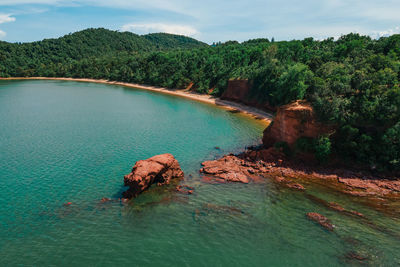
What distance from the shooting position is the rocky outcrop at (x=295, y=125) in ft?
111

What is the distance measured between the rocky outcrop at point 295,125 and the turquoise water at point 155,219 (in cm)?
715

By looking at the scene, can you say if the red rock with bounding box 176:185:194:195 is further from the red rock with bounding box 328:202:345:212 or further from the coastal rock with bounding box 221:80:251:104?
the coastal rock with bounding box 221:80:251:104

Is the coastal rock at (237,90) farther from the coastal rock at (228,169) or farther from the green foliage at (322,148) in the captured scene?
the green foliage at (322,148)

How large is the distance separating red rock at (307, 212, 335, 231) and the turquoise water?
61 centimetres

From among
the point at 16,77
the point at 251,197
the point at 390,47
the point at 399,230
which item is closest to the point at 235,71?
the point at 390,47

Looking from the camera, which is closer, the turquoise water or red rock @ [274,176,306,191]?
the turquoise water

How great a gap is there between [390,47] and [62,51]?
204574 millimetres

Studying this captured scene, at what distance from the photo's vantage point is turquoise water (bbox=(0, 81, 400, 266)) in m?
19.5

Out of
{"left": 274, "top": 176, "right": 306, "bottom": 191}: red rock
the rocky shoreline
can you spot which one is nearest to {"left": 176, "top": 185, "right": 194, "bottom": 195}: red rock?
the rocky shoreline

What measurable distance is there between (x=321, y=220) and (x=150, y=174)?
710 inches

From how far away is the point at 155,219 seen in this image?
23.6 meters

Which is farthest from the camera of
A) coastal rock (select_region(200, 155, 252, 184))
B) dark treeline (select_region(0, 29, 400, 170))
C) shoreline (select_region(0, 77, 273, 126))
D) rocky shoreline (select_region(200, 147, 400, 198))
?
shoreline (select_region(0, 77, 273, 126))

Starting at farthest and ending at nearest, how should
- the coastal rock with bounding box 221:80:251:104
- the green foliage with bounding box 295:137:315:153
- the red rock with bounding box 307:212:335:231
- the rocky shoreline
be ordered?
the coastal rock with bounding box 221:80:251:104, the green foliage with bounding box 295:137:315:153, the rocky shoreline, the red rock with bounding box 307:212:335:231

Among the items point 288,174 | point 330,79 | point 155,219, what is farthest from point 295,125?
point 155,219
